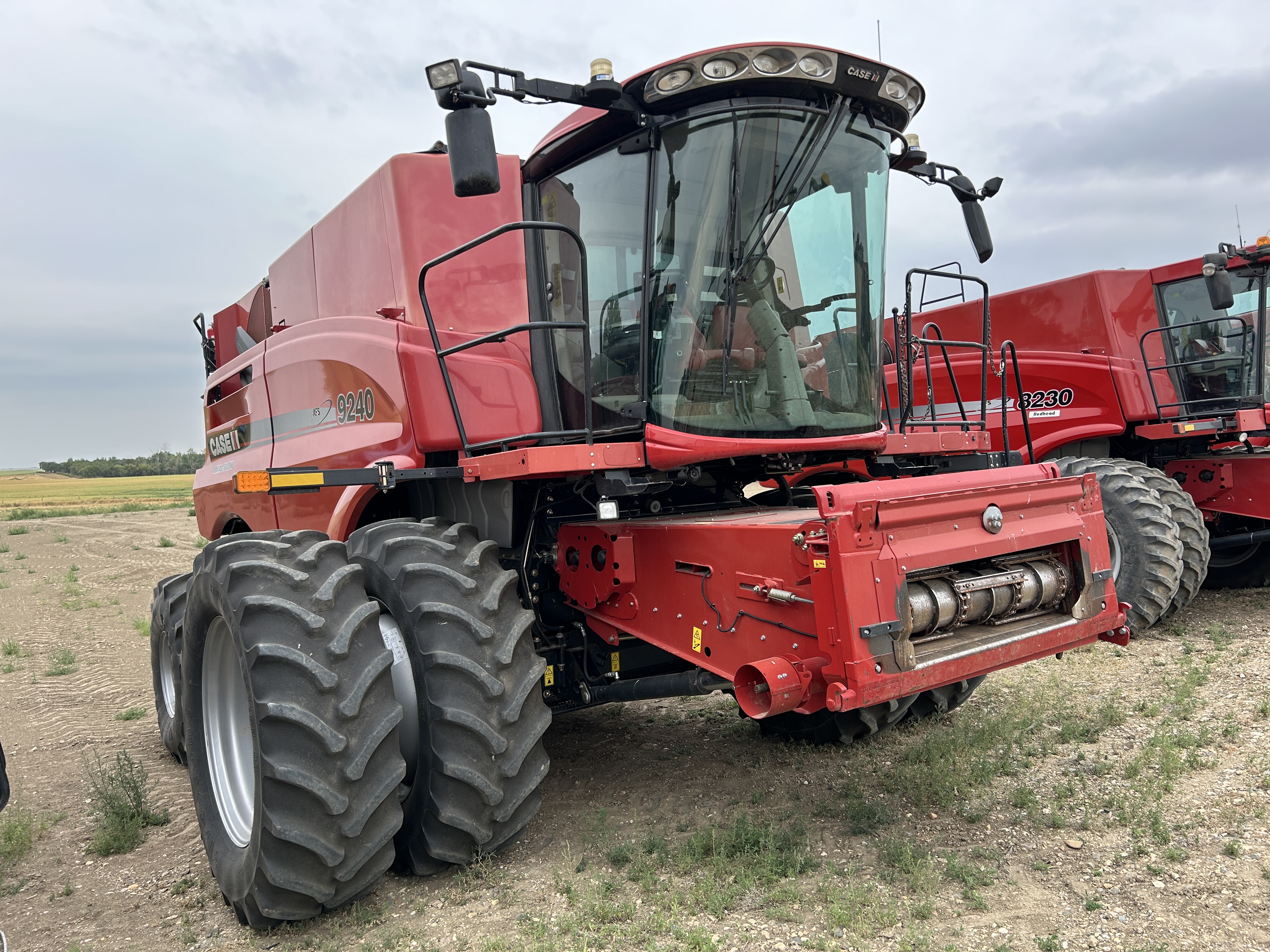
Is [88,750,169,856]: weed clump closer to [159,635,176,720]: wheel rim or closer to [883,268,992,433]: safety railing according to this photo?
[159,635,176,720]: wheel rim

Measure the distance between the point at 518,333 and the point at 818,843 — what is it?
2.54 m

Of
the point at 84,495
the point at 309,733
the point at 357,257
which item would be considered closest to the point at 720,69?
the point at 357,257

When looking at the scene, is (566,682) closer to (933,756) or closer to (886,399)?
(933,756)

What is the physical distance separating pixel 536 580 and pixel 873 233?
219cm

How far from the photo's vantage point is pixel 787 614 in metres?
3.00

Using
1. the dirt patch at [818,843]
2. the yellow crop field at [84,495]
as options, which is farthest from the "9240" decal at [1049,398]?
the yellow crop field at [84,495]

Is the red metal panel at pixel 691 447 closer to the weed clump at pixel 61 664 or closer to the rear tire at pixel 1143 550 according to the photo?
the rear tire at pixel 1143 550

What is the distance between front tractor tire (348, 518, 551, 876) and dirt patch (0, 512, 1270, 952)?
0.20 metres

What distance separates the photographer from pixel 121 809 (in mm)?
4250

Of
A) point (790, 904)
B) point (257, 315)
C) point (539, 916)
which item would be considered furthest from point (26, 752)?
point (790, 904)

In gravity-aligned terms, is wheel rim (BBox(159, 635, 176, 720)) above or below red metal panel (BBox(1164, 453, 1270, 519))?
below

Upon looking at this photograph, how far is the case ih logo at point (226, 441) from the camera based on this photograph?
623 cm

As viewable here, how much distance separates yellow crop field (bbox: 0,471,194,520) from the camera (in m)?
34.9

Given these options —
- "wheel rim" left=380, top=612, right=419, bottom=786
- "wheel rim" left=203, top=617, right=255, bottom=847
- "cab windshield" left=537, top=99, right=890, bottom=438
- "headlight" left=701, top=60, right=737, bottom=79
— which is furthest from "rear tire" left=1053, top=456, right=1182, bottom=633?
"wheel rim" left=203, top=617, right=255, bottom=847
